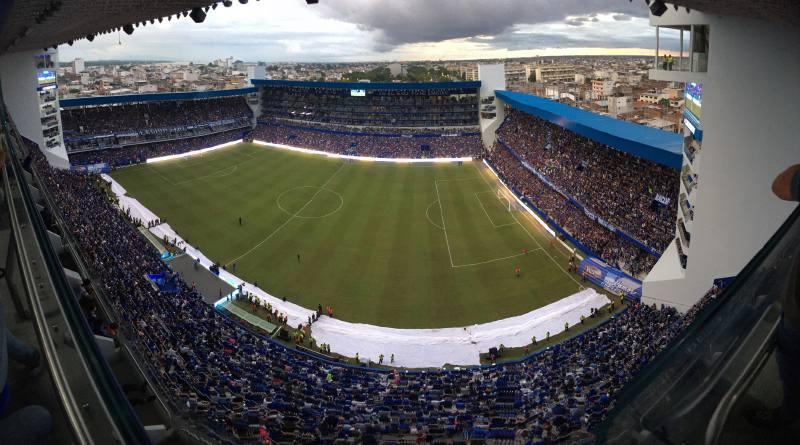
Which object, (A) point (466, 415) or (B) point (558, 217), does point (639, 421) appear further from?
(B) point (558, 217)

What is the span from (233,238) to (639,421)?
29988mm

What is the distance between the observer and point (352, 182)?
43969 mm

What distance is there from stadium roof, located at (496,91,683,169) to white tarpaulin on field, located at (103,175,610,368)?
752 cm

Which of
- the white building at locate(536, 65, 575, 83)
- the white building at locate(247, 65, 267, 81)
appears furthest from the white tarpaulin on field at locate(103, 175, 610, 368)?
the white building at locate(536, 65, 575, 83)

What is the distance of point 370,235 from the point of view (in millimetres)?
31312

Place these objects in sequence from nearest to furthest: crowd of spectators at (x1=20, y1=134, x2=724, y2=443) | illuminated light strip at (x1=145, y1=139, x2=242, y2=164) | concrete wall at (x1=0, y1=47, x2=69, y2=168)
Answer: crowd of spectators at (x1=20, y1=134, x2=724, y2=443)
concrete wall at (x1=0, y1=47, x2=69, y2=168)
illuminated light strip at (x1=145, y1=139, x2=242, y2=164)

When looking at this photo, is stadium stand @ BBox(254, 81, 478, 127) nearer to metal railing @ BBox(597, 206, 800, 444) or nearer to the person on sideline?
metal railing @ BBox(597, 206, 800, 444)

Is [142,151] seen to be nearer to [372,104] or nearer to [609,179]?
[372,104]

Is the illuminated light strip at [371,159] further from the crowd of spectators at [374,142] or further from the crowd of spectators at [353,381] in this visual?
the crowd of spectators at [353,381]

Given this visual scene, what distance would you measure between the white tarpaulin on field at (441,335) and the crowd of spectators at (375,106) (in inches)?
1597

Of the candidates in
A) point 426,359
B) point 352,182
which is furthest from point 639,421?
point 352,182

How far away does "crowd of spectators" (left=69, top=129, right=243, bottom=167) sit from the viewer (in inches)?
1912

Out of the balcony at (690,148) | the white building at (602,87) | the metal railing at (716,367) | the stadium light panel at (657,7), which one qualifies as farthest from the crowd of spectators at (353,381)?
the white building at (602,87)

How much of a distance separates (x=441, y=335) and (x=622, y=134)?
662 inches
